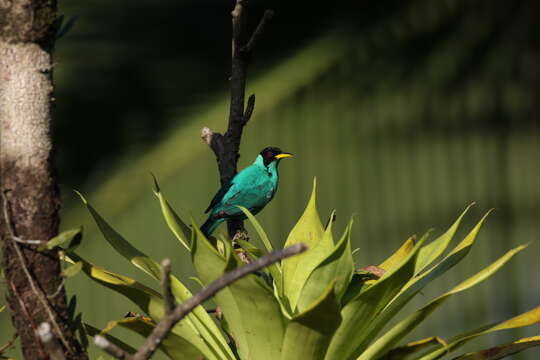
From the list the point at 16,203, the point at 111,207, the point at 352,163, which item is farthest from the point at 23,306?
the point at 352,163

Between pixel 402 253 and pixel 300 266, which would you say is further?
pixel 402 253

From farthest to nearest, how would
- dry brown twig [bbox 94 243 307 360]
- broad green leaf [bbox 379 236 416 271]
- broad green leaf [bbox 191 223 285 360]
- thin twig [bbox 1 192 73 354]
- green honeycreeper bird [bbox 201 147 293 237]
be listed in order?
1. green honeycreeper bird [bbox 201 147 293 237]
2. broad green leaf [bbox 379 236 416 271]
3. broad green leaf [bbox 191 223 285 360]
4. thin twig [bbox 1 192 73 354]
5. dry brown twig [bbox 94 243 307 360]

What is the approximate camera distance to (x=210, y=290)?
80 centimetres

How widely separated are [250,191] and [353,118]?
487 millimetres

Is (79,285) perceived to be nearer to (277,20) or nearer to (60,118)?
(60,118)

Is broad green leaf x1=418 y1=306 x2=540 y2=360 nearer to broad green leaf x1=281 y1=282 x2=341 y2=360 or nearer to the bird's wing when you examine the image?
broad green leaf x1=281 y1=282 x2=341 y2=360

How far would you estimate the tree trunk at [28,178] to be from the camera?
0.90 metres

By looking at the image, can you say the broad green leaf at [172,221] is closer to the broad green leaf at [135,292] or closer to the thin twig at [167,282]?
the broad green leaf at [135,292]

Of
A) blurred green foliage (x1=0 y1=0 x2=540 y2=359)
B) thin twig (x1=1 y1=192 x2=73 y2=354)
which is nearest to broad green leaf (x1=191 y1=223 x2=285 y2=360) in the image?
thin twig (x1=1 y1=192 x2=73 y2=354)

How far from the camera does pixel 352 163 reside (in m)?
2.41

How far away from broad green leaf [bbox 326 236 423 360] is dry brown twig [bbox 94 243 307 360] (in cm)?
30

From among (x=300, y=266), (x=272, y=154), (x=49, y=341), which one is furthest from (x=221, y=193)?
(x=49, y=341)

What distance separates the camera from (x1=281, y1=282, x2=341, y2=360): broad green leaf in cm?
96

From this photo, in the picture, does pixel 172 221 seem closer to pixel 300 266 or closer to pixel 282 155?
pixel 300 266
